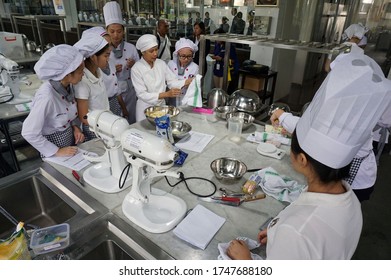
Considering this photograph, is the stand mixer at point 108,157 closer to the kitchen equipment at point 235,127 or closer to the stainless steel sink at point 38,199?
the stainless steel sink at point 38,199

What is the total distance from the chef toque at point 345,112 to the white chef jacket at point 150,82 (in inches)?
74.8

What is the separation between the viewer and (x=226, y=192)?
132cm

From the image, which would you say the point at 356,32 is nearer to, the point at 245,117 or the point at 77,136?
the point at 245,117

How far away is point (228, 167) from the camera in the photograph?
5.05 feet

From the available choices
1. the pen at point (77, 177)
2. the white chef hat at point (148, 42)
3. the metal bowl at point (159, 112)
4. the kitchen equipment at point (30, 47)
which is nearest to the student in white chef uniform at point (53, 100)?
the pen at point (77, 177)

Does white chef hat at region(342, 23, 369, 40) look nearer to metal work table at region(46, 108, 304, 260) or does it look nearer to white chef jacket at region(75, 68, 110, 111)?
metal work table at region(46, 108, 304, 260)

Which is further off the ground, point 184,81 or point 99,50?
point 99,50

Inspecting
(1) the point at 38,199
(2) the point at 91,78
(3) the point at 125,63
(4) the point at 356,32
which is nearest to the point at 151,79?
(3) the point at 125,63

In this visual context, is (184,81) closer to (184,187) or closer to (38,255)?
(184,187)

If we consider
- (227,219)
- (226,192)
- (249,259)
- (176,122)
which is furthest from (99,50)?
(249,259)

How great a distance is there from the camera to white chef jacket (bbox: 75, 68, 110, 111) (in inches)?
74.3

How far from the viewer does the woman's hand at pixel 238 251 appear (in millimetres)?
933

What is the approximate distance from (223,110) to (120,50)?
1456mm

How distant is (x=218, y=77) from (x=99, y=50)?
2601mm
